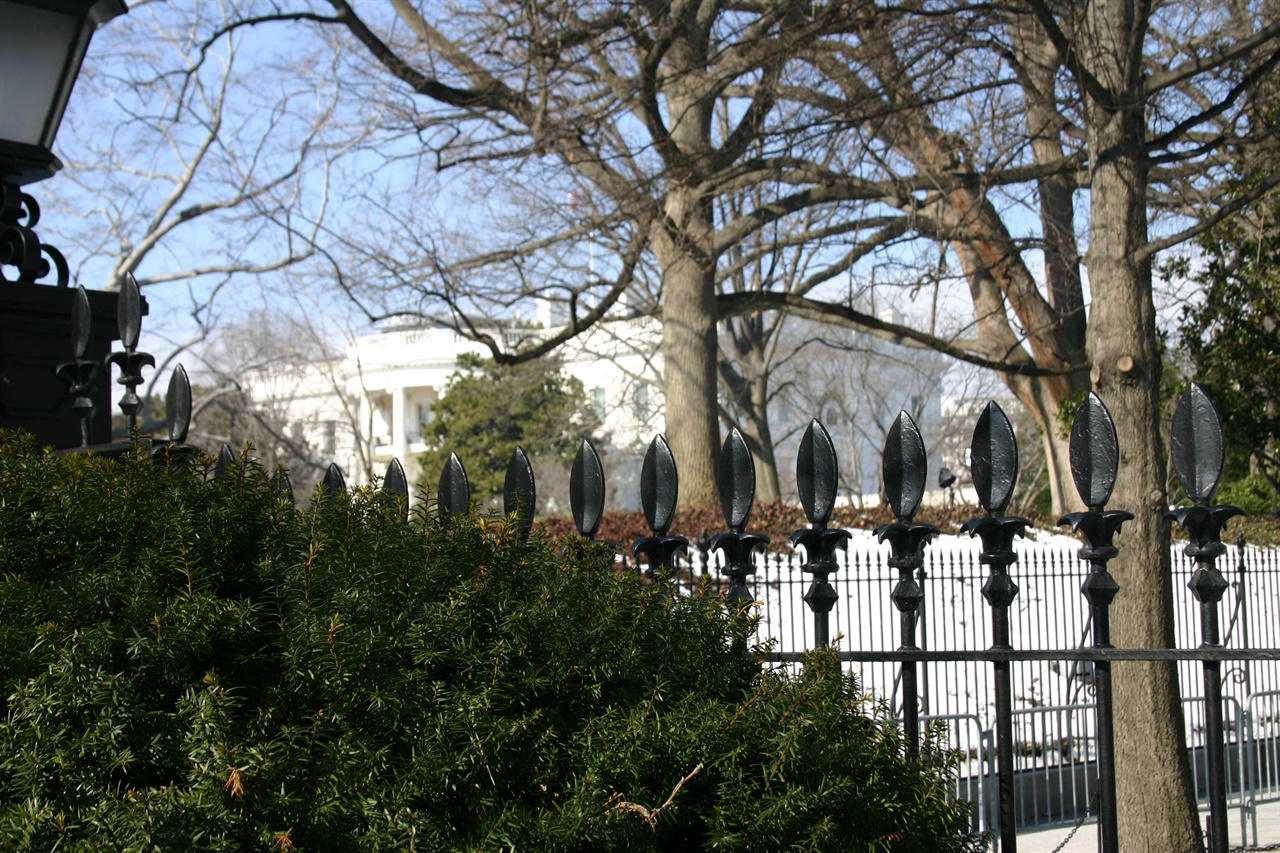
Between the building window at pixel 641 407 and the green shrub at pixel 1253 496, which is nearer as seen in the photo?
the green shrub at pixel 1253 496

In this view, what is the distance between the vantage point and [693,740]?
1918 millimetres

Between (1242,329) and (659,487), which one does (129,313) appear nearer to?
(659,487)

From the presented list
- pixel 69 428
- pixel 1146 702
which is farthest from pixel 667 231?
pixel 69 428

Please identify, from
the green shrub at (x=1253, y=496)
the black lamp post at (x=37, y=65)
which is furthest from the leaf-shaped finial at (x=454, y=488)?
the green shrub at (x=1253, y=496)

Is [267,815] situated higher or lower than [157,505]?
lower

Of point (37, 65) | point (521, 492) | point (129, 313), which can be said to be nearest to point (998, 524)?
point (521, 492)

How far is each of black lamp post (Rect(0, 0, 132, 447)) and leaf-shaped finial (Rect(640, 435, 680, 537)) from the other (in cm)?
213

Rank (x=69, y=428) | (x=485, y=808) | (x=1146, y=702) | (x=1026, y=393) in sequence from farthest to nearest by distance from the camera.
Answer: (x=1026, y=393)
(x=1146, y=702)
(x=69, y=428)
(x=485, y=808)

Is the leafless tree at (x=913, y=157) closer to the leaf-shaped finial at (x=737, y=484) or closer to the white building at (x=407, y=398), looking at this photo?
the leaf-shaped finial at (x=737, y=484)

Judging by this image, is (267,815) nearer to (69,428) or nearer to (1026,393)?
(69,428)

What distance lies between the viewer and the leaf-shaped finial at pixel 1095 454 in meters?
2.79

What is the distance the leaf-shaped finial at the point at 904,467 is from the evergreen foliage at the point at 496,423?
1333 inches

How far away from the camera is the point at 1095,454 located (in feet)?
9.18

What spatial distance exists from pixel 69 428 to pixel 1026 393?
17394mm
